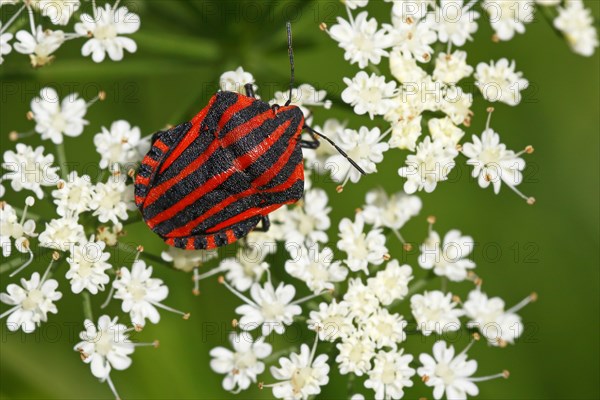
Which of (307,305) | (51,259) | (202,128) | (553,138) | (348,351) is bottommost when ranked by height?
(348,351)

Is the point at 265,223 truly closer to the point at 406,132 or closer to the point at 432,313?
the point at 406,132

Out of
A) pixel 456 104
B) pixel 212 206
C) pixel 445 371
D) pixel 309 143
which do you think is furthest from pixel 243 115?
pixel 445 371

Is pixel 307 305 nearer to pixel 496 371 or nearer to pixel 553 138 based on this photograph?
pixel 496 371

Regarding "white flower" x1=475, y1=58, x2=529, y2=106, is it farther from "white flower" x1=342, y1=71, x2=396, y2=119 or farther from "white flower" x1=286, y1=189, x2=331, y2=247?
"white flower" x1=286, y1=189, x2=331, y2=247

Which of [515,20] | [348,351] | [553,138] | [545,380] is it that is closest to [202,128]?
[348,351]

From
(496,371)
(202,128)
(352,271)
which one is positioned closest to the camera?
(202,128)

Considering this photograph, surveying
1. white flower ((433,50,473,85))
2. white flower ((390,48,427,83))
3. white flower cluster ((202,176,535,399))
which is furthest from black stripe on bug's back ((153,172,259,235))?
white flower ((433,50,473,85))
